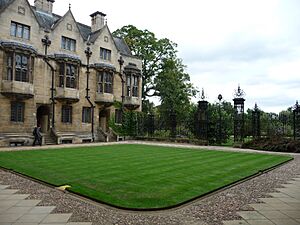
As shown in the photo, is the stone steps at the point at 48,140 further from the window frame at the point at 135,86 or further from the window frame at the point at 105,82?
the window frame at the point at 135,86

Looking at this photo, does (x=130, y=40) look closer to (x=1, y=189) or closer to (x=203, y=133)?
(x=203, y=133)

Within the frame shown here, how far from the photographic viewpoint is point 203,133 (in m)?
24.9

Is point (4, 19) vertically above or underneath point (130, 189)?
above

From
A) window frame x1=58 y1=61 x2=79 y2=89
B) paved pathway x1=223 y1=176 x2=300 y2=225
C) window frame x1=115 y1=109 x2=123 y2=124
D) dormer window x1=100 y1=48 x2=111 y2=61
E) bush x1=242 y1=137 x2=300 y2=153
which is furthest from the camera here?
window frame x1=115 y1=109 x2=123 y2=124

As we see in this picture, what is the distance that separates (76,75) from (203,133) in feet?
43.4

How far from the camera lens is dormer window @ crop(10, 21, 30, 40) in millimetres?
21719

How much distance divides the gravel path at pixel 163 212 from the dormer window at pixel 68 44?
19.6m

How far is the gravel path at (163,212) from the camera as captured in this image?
520cm

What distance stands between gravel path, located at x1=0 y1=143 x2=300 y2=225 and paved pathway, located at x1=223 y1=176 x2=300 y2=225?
23cm

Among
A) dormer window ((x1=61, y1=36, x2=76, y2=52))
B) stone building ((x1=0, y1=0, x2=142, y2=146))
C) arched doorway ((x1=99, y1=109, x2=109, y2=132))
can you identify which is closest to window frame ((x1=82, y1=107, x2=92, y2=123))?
stone building ((x1=0, y1=0, x2=142, y2=146))

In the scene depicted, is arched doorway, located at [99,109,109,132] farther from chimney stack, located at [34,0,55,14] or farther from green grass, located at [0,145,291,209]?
green grass, located at [0,145,291,209]

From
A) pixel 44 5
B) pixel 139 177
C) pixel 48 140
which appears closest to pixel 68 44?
pixel 44 5

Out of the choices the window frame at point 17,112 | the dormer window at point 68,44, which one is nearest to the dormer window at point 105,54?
the dormer window at point 68,44

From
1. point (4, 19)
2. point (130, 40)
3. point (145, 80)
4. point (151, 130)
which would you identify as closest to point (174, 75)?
point (145, 80)
